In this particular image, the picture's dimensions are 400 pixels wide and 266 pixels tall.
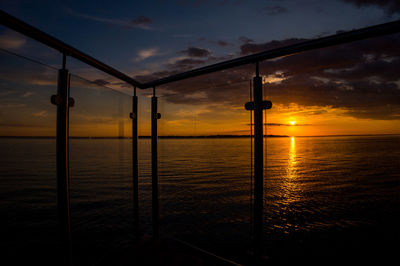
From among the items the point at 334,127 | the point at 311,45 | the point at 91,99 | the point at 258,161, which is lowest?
the point at 258,161

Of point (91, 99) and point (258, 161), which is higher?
point (91, 99)

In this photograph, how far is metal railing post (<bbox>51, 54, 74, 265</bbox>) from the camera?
1.25 m

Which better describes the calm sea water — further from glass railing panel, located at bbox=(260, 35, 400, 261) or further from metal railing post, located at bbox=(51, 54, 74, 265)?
metal railing post, located at bbox=(51, 54, 74, 265)

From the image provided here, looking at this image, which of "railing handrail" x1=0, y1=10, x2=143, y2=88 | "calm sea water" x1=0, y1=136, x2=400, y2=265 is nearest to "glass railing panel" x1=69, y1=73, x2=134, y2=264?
"calm sea water" x1=0, y1=136, x2=400, y2=265

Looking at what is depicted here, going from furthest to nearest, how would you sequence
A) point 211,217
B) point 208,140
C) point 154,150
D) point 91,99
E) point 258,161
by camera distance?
point 211,217 < point 208,140 < point 154,150 < point 91,99 < point 258,161

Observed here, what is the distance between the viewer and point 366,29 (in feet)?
3.39

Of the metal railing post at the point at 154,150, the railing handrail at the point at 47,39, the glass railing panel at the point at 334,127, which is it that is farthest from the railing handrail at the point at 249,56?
the metal railing post at the point at 154,150

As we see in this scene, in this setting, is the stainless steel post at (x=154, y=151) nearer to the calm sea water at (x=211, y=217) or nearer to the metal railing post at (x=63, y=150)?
the calm sea water at (x=211, y=217)

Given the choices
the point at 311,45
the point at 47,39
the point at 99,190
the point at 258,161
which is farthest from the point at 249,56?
the point at 99,190

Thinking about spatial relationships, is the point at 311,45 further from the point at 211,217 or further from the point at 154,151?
the point at 211,217

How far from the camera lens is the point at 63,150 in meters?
1.26

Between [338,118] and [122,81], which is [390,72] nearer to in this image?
[338,118]

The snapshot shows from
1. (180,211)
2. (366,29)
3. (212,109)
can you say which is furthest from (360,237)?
(366,29)

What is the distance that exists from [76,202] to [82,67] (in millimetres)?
7235
